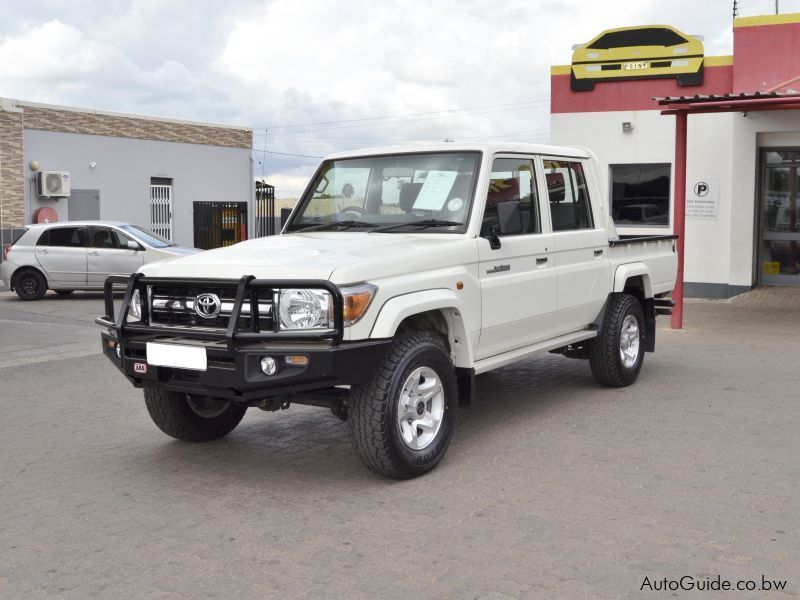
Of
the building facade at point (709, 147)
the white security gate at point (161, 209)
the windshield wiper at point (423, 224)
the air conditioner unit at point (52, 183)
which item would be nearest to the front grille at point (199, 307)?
the windshield wiper at point (423, 224)

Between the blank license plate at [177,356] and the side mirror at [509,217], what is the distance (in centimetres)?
222

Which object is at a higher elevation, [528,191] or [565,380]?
[528,191]

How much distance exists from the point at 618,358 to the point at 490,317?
7.07 feet

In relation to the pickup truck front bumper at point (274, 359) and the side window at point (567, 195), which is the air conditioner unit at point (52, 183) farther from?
the pickup truck front bumper at point (274, 359)

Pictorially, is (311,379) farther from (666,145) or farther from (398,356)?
(666,145)

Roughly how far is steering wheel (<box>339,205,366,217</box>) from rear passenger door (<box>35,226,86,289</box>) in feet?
39.5

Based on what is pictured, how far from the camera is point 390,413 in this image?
5.07 metres

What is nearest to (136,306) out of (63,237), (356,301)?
(356,301)

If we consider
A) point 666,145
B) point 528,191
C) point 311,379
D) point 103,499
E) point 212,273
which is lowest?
point 103,499

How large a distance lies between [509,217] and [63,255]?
43.3 ft

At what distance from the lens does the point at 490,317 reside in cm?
610

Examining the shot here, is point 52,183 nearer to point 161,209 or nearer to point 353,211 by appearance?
point 161,209

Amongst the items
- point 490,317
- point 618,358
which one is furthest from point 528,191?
point 618,358

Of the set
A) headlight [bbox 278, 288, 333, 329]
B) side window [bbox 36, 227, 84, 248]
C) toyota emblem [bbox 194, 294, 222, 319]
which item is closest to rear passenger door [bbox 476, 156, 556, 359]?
headlight [bbox 278, 288, 333, 329]
